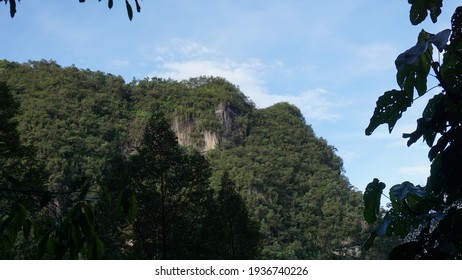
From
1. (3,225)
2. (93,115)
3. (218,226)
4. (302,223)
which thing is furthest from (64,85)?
(3,225)

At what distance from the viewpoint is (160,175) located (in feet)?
33.7

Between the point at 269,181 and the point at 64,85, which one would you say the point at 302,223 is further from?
the point at 64,85

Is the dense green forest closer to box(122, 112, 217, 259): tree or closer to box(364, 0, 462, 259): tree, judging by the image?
box(122, 112, 217, 259): tree

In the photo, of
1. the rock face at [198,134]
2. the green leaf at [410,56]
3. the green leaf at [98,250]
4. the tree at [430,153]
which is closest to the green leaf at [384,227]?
the tree at [430,153]

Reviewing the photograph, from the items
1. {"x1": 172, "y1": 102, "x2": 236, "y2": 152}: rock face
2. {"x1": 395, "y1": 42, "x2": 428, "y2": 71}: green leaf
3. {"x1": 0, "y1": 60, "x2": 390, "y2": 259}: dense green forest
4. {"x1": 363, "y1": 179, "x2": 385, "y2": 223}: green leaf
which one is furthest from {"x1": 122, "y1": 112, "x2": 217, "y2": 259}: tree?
{"x1": 172, "y1": 102, "x2": 236, "y2": 152}: rock face

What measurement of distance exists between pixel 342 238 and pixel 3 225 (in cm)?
3975

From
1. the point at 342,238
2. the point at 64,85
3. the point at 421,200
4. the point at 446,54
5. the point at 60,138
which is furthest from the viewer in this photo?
the point at 64,85

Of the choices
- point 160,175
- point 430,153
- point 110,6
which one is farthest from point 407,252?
point 160,175

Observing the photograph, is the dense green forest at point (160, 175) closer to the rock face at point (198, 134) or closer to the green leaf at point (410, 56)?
the rock face at point (198, 134)

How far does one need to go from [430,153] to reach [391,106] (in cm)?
13

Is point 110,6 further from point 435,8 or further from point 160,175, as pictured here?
point 160,175

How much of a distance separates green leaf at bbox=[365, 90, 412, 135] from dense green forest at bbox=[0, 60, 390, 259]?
558 mm

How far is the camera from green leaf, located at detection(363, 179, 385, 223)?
902mm
